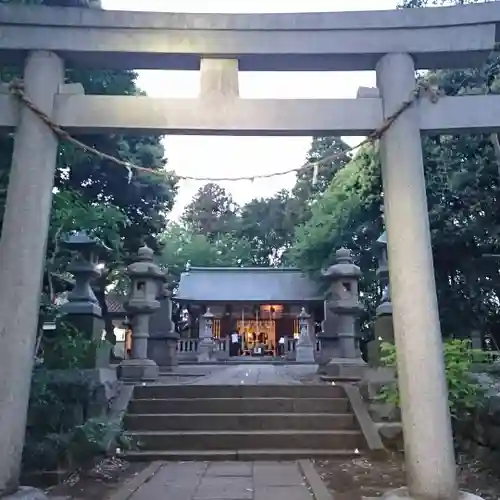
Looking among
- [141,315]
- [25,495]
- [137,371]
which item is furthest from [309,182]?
[25,495]

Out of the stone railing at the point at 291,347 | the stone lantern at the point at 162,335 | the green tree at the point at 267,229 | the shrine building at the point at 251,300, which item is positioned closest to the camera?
the stone lantern at the point at 162,335

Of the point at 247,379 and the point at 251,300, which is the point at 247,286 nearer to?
the point at 251,300

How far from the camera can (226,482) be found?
5.16 metres

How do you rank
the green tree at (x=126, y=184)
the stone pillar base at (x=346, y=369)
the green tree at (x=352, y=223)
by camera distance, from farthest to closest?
the green tree at (x=352, y=223) < the green tree at (x=126, y=184) < the stone pillar base at (x=346, y=369)

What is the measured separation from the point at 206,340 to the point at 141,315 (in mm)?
12817

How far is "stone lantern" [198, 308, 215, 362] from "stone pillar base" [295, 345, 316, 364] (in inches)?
151

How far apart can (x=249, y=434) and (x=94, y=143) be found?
7.28 meters

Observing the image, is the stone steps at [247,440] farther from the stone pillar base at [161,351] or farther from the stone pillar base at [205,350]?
the stone pillar base at [205,350]

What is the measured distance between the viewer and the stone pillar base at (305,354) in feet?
68.8

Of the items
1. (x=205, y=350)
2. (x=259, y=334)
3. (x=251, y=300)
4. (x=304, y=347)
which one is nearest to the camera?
(x=304, y=347)

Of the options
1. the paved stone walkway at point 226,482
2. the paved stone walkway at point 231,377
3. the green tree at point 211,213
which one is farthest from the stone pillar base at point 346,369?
the green tree at point 211,213

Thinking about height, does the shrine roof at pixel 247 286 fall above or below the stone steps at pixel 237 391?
above

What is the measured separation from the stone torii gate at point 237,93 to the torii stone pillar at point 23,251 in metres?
0.01

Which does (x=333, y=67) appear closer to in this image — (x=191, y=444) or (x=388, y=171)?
(x=388, y=171)
